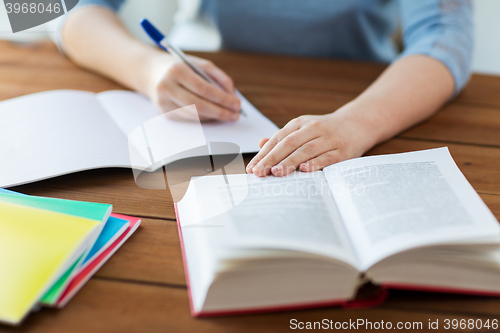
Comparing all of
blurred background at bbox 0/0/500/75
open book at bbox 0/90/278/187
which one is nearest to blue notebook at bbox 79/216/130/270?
open book at bbox 0/90/278/187

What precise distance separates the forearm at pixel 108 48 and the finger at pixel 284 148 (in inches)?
15.0

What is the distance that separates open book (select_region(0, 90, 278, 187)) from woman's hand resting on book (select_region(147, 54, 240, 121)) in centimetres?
2

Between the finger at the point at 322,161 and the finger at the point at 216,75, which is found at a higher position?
the finger at the point at 216,75

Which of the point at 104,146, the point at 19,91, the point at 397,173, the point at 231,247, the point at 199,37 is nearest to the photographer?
the point at 231,247

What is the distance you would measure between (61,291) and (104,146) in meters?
0.30

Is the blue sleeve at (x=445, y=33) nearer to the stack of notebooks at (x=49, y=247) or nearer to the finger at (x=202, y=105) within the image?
the finger at (x=202, y=105)

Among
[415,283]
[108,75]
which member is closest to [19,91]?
[108,75]

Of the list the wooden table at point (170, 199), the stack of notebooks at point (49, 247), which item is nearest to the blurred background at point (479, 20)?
the wooden table at point (170, 199)

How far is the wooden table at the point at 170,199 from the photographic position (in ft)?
1.39

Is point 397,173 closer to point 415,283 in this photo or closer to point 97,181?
point 415,283

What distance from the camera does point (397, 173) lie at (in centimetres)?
54

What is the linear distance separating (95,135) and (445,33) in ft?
2.62

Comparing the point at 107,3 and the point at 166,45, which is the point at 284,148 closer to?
the point at 166,45

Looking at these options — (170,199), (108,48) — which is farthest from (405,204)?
(108,48)
